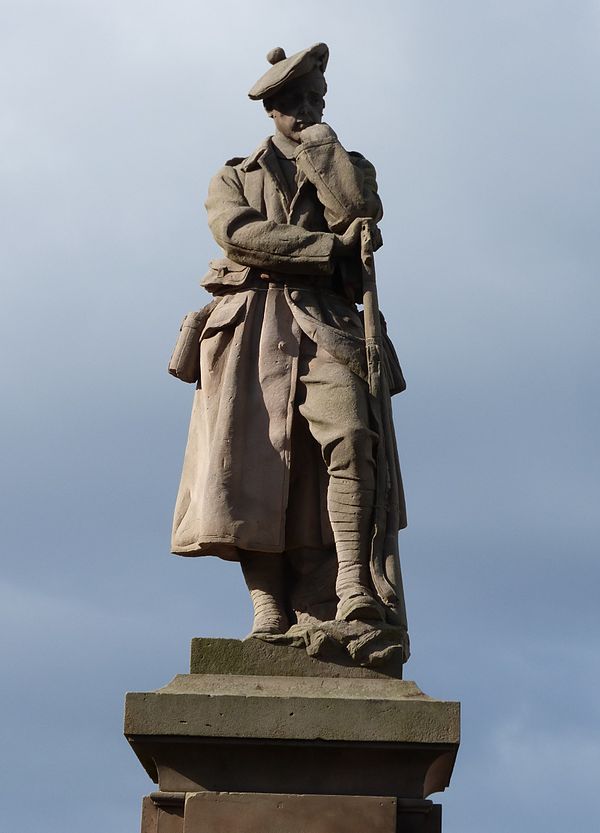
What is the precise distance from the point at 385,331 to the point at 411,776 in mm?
3002

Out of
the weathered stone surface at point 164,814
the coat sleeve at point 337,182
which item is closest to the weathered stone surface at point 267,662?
the weathered stone surface at point 164,814

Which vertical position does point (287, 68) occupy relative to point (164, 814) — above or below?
above

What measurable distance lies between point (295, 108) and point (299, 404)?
6.96ft

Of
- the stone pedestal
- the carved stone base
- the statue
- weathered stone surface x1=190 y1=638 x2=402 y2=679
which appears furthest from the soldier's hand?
the carved stone base

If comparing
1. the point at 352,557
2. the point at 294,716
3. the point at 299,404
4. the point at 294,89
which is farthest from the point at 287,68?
A: the point at 294,716

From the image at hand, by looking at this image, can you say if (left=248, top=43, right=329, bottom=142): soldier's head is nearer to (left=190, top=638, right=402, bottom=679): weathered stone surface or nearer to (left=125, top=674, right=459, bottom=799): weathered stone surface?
(left=190, top=638, right=402, bottom=679): weathered stone surface

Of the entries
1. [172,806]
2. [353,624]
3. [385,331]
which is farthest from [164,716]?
[385,331]

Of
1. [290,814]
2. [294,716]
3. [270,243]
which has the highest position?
[270,243]

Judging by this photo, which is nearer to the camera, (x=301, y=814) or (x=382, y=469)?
(x=301, y=814)

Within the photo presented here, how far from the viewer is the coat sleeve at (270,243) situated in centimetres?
1306

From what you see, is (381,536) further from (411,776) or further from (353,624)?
(411,776)

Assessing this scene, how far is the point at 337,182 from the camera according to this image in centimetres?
1322

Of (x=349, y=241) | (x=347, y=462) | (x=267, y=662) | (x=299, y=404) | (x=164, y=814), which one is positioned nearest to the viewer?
(x=164, y=814)

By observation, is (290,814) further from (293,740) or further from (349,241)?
(349,241)
